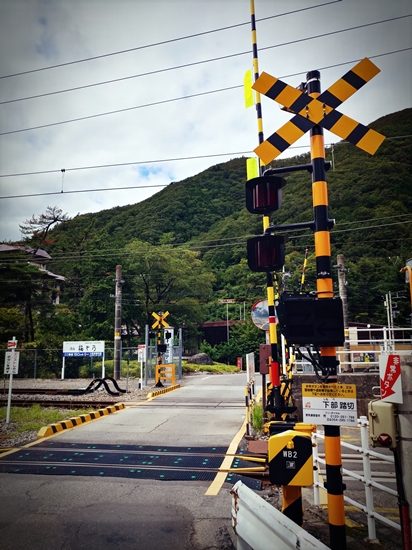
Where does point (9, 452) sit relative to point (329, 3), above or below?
below

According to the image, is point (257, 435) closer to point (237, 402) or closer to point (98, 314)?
point (237, 402)

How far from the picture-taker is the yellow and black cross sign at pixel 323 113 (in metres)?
4.05

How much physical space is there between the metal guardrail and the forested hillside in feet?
93.2

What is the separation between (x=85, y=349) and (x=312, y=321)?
20150 mm

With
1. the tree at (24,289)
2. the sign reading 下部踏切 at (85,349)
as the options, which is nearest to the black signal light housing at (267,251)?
the sign reading 下部踏切 at (85,349)

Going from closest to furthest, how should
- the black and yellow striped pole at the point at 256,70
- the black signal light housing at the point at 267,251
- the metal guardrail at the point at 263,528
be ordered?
the metal guardrail at the point at 263,528 → the black signal light housing at the point at 267,251 → the black and yellow striped pole at the point at 256,70

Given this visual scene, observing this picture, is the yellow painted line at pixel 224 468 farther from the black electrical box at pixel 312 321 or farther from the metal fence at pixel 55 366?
the metal fence at pixel 55 366

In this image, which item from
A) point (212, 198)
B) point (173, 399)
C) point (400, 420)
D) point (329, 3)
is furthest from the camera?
point (212, 198)

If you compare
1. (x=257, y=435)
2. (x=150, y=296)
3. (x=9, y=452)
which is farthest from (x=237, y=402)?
(x=150, y=296)

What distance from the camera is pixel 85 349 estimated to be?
22.2m

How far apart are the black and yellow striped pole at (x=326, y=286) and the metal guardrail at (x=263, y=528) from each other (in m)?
0.66

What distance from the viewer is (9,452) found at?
7.87 meters

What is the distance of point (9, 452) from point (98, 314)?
31.0 meters

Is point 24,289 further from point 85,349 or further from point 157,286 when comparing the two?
point 157,286
